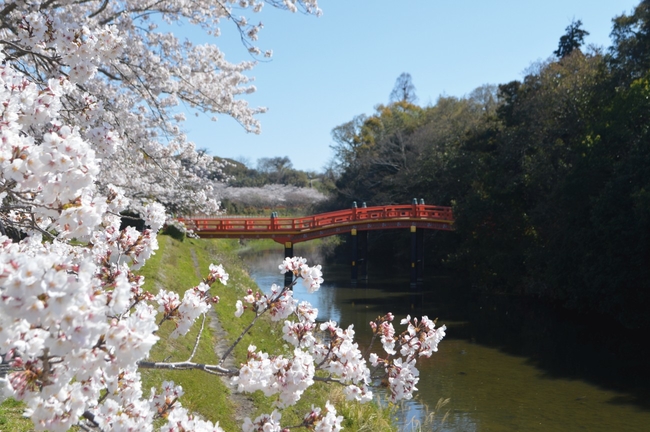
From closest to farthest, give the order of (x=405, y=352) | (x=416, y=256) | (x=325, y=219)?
(x=405, y=352), (x=416, y=256), (x=325, y=219)

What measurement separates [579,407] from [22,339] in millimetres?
11552

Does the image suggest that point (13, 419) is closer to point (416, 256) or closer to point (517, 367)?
point (517, 367)

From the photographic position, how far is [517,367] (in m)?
14.2

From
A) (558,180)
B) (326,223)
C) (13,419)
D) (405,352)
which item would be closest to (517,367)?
(558,180)

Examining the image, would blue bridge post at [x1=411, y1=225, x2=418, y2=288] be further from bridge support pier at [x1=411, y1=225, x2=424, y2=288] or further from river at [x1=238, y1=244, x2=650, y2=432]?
river at [x1=238, y1=244, x2=650, y2=432]

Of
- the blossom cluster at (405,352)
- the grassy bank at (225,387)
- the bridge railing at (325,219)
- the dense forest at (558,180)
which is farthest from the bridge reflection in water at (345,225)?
the blossom cluster at (405,352)

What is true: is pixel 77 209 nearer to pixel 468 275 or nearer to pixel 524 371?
pixel 524 371

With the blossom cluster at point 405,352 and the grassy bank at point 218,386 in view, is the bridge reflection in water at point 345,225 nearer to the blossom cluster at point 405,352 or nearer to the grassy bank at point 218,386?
the grassy bank at point 218,386

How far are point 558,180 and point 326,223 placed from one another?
424 inches

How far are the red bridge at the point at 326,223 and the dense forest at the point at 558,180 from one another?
5.54 ft

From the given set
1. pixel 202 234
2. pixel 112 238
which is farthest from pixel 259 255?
pixel 112 238

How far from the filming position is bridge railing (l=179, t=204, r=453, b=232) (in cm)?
2680

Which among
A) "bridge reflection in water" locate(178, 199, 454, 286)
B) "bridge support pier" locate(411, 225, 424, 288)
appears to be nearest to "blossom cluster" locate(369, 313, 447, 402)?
"bridge reflection in water" locate(178, 199, 454, 286)

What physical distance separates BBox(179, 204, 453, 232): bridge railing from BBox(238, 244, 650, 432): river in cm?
412
